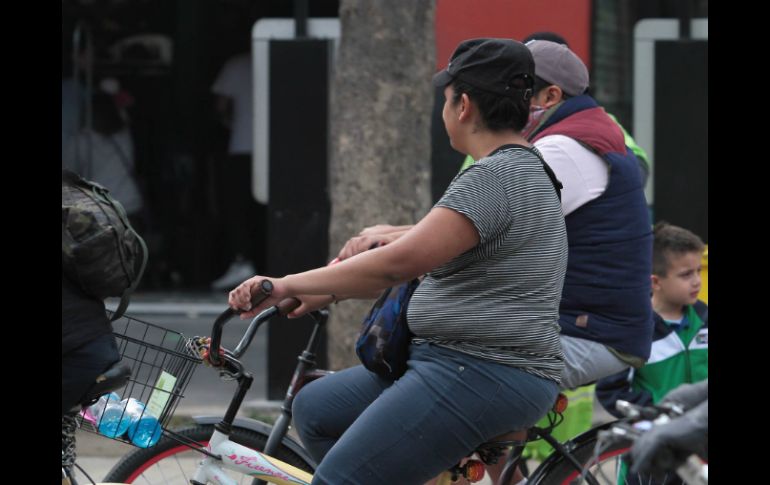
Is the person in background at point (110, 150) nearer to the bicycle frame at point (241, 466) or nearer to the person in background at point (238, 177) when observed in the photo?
the person in background at point (238, 177)

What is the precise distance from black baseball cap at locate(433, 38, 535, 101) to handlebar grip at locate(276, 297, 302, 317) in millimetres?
775

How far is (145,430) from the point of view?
3.29m

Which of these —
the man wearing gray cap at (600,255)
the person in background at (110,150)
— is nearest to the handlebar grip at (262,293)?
the man wearing gray cap at (600,255)

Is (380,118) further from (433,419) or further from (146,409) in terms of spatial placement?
(433,419)

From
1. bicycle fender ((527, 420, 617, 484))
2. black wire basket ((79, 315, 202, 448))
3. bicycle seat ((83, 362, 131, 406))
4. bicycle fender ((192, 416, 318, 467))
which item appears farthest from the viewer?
bicycle fender ((192, 416, 318, 467))

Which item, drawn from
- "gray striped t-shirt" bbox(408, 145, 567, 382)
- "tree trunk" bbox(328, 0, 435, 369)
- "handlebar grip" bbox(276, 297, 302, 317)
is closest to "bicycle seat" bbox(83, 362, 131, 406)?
"handlebar grip" bbox(276, 297, 302, 317)

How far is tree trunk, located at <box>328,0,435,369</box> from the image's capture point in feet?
18.4

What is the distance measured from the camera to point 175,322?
869cm

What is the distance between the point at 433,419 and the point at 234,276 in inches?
276

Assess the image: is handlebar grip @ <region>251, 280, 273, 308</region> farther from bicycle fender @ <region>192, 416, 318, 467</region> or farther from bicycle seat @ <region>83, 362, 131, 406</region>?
bicycle fender @ <region>192, 416, 318, 467</region>

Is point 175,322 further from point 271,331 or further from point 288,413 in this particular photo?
point 288,413
